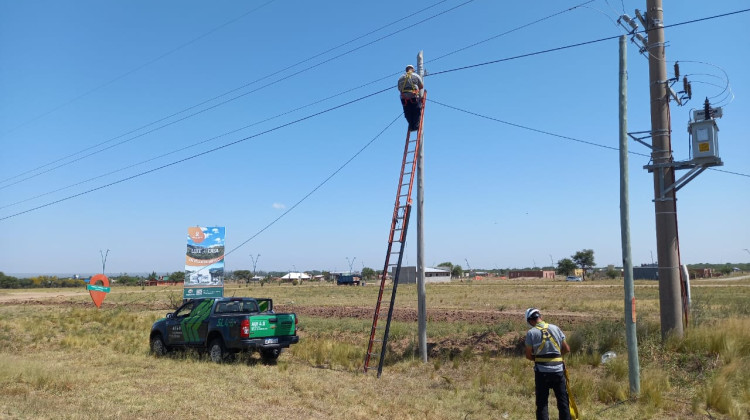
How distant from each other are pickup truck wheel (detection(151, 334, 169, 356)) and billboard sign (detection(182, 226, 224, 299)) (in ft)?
24.4

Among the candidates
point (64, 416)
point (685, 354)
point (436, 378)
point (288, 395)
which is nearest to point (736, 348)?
point (685, 354)

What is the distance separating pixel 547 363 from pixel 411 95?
8.80 meters

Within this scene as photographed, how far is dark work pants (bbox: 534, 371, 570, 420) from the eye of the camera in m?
8.06

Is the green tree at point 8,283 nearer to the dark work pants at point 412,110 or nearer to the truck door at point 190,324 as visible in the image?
the truck door at point 190,324

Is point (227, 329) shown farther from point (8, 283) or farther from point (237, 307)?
point (8, 283)

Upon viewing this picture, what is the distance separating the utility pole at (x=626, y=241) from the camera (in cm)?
1014

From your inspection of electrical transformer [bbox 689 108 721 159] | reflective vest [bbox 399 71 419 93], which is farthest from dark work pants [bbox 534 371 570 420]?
reflective vest [bbox 399 71 419 93]

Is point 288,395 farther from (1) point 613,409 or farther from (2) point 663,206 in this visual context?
(2) point 663,206

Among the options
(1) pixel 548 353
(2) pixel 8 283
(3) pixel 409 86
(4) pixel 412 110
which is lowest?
(2) pixel 8 283

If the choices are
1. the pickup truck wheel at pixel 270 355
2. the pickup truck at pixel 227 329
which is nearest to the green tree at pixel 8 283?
the pickup truck at pixel 227 329

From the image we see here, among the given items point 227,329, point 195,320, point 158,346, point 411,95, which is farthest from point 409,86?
point 158,346

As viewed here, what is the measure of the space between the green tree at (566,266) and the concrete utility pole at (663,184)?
142420 millimetres

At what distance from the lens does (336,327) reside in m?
23.1

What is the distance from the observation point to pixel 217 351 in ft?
49.5
